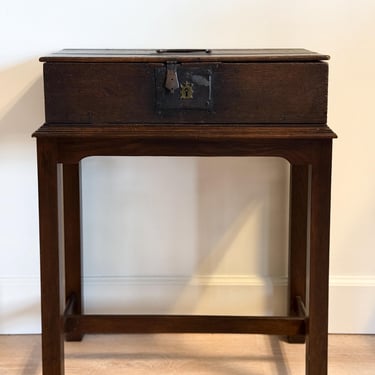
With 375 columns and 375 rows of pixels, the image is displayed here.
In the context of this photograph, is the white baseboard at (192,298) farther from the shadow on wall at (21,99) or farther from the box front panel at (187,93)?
the box front panel at (187,93)

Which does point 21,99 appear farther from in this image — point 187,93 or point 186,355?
point 186,355

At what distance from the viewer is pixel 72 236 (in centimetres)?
176

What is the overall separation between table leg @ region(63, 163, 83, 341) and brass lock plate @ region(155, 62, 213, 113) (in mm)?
489

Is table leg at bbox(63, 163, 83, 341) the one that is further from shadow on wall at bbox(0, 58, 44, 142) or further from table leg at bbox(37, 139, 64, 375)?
table leg at bbox(37, 139, 64, 375)

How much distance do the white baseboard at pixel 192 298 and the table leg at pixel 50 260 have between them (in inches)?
16.2

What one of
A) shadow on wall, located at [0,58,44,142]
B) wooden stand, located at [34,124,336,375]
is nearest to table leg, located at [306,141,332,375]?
wooden stand, located at [34,124,336,375]

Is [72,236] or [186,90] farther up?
[186,90]

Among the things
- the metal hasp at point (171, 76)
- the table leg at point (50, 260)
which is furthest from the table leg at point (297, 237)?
the table leg at point (50, 260)

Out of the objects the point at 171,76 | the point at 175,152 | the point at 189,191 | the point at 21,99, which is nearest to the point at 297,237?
the point at 189,191

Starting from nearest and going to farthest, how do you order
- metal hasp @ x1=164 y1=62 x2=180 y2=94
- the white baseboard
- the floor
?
metal hasp @ x1=164 y1=62 x2=180 y2=94 → the floor → the white baseboard

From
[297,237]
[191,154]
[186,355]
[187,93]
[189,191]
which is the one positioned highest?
[187,93]

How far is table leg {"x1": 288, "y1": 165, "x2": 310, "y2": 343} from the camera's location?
5.64 feet

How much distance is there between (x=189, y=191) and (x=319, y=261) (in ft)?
1.67

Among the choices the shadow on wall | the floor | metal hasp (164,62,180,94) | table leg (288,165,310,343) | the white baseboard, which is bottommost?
the floor
